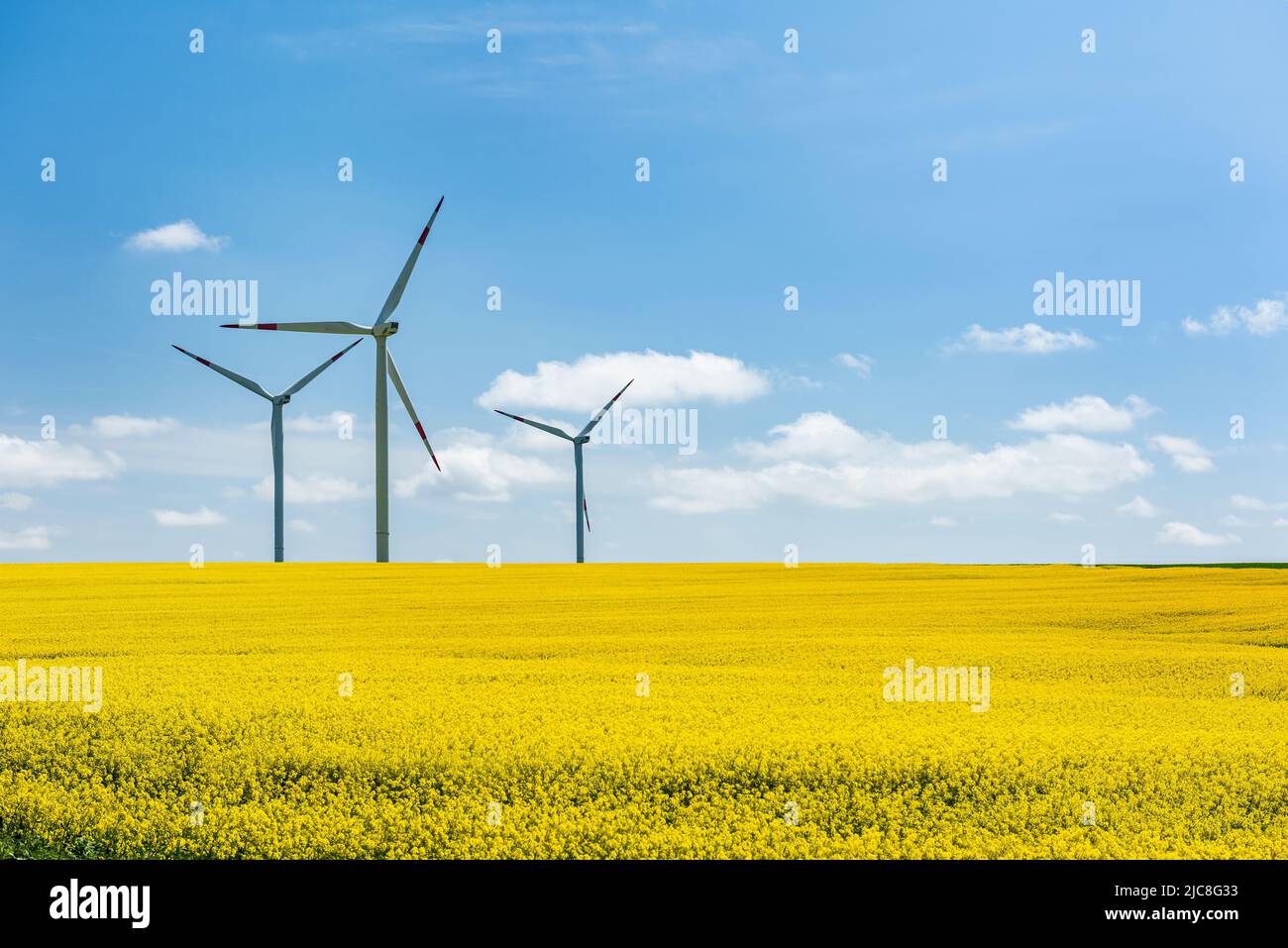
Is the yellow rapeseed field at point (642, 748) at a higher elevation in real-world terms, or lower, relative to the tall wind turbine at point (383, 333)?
A: lower

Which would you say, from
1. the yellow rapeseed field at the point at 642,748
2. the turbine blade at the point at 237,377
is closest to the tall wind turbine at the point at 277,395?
the turbine blade at the point at 237,377

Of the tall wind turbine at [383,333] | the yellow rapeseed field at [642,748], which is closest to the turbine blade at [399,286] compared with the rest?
the tall wind turbine at [383,333]

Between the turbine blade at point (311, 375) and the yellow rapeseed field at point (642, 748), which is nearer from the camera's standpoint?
the yellow rapeseed field at point (642, 748)

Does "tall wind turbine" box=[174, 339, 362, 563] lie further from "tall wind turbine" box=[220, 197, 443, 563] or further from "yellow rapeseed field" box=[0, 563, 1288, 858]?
"yellow rapeseed field" box=[0, 563, 1288, 858]

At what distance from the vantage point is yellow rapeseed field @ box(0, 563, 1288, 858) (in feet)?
47.3

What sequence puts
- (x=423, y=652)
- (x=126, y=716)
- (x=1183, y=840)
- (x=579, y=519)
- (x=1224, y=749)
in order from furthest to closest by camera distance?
(x=579, y=519) < (x=423, y=652) < (x=126, y=716) < (x=1224, y=749) < (x=1183, y=840)

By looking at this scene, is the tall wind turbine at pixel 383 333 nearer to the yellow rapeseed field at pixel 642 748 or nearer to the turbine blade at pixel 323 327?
the turbine blade at pixel 323 327

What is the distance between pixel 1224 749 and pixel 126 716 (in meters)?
19.4

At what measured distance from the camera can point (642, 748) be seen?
16.7 metres

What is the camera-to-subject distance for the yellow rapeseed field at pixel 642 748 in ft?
47.3

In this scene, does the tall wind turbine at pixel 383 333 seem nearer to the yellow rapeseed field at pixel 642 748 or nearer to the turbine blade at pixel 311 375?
the turbine blade at pixel 311 375
